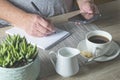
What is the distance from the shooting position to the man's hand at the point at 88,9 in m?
1.30

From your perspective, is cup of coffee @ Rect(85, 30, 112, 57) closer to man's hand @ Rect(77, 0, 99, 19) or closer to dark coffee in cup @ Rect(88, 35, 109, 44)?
dark coffee in cup @ Rect(88, 35, 109, 44)

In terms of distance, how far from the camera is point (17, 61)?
83cm

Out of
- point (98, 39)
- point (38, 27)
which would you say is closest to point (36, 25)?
point (38, 27)

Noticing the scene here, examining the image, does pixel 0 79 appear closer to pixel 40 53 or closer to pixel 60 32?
pixel 40 53

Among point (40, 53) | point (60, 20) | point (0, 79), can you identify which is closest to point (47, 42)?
point (40, 53)

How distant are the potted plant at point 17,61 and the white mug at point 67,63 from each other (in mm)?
89

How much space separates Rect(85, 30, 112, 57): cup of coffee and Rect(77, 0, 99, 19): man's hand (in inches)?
9.4

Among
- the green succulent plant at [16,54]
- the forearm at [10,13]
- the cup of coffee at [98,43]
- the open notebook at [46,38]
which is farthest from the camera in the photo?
the forearm at [10,13]

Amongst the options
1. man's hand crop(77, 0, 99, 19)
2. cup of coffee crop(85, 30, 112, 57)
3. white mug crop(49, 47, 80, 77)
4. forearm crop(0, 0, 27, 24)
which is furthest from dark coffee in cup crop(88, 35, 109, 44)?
forearm crop(0, 0, 27, 24)

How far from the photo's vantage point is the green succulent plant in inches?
32.4

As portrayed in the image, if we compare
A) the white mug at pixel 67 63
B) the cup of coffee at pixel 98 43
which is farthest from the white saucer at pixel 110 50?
the white mug at pixel 67 63

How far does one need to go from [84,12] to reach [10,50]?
0.59 metres

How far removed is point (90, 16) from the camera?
1302 millimetres

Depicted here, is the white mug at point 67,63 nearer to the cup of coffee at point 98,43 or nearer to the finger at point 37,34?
the cup of coffee at point 98,43
